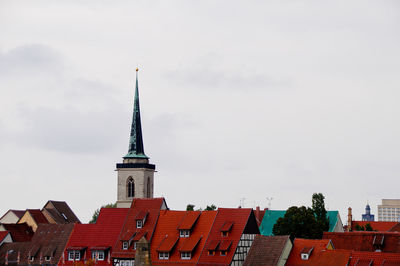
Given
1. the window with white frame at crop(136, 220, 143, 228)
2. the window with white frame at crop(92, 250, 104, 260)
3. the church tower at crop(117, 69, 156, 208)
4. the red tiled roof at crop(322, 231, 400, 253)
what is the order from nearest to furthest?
1. the red tiled roof at crop(322, 231, 400, 253)
2. the window with white frame at crop(92, 250, 104, 260)
3. the window with white frame at crop(136, 220, 143, 228)
4. the church tower at crop(117, 69, 156, 208)

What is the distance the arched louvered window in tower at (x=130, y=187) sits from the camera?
165 m

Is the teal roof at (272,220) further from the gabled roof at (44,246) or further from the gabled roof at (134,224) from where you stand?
the gabled roof at (44,246)

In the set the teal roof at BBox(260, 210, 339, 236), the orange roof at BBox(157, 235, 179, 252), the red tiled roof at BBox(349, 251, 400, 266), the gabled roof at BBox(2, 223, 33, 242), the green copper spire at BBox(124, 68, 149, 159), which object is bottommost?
the red tiled roof at BBox(349, 251, 400, 266)

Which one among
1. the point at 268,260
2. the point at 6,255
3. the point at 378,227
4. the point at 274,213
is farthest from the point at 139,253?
the point at 378,227

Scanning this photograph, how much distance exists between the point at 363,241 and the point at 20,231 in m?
51.3

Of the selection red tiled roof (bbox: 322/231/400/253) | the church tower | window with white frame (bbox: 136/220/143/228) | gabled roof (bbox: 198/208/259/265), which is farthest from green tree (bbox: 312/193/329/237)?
the church tower

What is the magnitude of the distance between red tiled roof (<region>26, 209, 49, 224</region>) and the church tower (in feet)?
69.1

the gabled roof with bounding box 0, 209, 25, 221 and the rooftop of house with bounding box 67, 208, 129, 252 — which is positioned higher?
the gabled roof with bounding box 0, 209, 25, 221

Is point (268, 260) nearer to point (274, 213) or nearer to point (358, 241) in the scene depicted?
point (358, 241)

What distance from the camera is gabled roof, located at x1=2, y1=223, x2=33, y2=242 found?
131 m

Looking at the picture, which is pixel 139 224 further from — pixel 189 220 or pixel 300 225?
pixel 300 225

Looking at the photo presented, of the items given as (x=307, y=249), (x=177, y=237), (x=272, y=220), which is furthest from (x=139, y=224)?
(x=272, y=220)

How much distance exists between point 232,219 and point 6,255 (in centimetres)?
2972

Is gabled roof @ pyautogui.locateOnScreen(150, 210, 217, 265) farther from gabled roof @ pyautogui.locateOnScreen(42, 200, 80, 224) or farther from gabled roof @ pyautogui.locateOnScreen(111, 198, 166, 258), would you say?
gabled roof @ pyautogui.locateOnScreen(42, 200, 80, 224)
